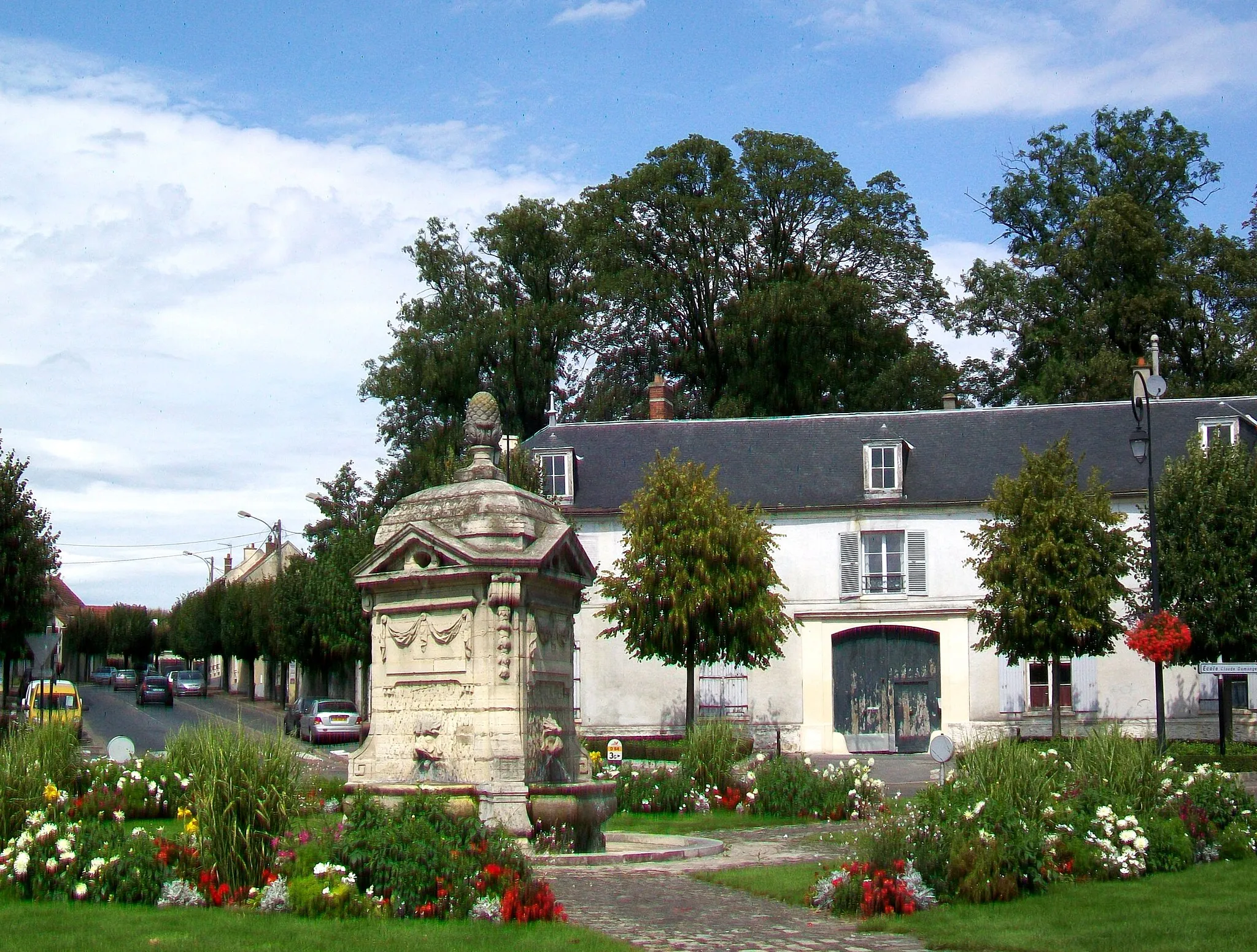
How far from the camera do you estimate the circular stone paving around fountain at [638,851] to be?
11.9 m

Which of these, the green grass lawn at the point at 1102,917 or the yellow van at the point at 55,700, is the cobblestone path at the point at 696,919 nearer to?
the green grass lawn at the point at 1102,917

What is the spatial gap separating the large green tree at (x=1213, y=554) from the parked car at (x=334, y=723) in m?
18.9

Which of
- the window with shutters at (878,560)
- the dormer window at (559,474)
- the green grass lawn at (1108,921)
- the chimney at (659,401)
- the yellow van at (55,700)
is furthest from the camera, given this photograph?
the chimney at (659,401)

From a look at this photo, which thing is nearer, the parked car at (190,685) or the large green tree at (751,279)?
the large green tree at (751,279)

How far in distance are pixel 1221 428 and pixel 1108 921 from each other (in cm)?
2587

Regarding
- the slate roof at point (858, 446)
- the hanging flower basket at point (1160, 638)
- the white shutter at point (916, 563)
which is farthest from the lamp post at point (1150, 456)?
the white shutter at point (916, 563)

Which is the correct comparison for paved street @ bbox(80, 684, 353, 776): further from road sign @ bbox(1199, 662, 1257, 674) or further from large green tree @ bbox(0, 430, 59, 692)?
road sign @ bbox(1199, 662, 1257, 674)

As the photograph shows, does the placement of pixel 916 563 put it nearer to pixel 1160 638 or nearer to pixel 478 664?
pixel 1160 638

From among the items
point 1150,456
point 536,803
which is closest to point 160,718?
point 1150,456

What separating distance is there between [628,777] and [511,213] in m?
32.5

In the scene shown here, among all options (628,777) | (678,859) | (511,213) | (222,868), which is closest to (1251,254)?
(511,213)

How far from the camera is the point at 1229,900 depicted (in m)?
9.71

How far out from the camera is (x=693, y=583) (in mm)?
26125

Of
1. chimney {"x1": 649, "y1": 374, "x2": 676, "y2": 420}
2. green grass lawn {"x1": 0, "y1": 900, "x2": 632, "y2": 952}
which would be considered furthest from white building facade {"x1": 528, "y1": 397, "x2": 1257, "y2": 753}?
green grass lawn {"x1": 0, "y1": 900, "x2": 632, "y2": 952}
